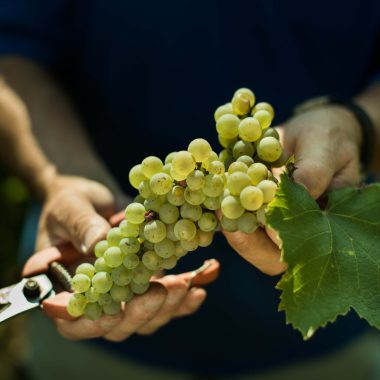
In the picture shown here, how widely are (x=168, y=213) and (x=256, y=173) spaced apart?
17 centimetres

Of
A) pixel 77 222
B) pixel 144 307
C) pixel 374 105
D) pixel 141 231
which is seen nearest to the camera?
pixel 141 231

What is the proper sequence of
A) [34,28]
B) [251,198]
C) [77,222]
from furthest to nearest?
[34,28], [77,222], [251,198]

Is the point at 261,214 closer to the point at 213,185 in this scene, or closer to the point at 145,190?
the point at 213,185

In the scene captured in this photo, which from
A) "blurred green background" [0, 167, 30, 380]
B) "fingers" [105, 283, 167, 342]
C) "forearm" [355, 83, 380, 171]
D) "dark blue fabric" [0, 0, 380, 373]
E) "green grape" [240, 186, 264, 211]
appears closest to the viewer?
"green grape" [240, 186, 264, 211]

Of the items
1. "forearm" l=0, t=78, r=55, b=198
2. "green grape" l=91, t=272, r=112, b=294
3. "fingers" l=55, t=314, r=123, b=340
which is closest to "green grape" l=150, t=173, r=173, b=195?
"green grape" l=91, t=272, r=112, b=294

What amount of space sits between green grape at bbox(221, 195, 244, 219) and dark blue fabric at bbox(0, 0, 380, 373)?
0.83 metres

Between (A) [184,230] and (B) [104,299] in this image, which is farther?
(B) [104,299]

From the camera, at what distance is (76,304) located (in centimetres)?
118

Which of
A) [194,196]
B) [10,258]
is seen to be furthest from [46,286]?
[10,258]

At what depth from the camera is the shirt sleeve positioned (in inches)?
72.3

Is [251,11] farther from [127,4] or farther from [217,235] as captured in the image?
[217,235]

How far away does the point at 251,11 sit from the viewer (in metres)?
1.76

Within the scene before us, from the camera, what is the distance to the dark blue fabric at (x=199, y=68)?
1.77 metres

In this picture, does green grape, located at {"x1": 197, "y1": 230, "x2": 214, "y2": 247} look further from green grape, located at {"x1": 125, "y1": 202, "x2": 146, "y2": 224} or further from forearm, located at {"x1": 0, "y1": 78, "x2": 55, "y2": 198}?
forearm, located at {"x1": 0, "y1": 78, "x2": 55, "y2": 198}
